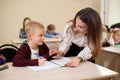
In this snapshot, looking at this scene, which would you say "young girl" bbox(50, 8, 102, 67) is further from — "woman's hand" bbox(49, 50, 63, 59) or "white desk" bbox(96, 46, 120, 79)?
"white desk" bbox(96, 46, 120, 79)

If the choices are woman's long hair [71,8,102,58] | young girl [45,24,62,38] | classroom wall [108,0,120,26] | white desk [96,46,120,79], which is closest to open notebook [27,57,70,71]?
woman's long hair [71,8,102,58]

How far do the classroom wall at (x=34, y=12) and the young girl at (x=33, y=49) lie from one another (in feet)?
11.6

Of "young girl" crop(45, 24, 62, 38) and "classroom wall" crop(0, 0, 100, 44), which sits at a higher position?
"classroom wall" crop(0, 0, 100, 44)

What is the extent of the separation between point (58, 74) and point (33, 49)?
458mm

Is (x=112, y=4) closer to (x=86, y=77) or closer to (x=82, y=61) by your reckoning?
(x=82, y=61)

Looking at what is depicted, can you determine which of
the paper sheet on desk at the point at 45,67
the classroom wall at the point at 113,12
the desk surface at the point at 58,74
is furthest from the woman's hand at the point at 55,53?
Answer: the classroom wall at the point at 113,12

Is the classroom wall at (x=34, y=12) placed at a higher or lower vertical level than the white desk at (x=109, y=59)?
higher

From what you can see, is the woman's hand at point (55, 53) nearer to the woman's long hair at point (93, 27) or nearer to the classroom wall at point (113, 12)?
the woman's long hair at point (93, 27)

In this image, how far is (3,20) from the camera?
5199mm

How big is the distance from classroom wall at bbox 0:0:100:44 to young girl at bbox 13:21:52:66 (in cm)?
354

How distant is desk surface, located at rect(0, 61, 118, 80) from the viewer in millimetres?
1418

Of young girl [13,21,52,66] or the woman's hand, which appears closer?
young girl [13,21,52,66]

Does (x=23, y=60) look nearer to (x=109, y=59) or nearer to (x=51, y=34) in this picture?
(x=109, y=59)

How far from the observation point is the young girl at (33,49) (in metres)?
1.70
